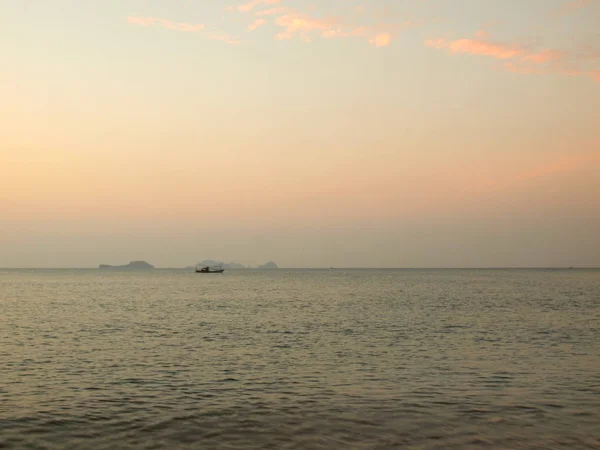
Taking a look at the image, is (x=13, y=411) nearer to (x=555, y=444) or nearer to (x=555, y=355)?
(x=555, y=444)

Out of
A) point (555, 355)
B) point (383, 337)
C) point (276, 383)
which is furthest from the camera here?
point (383, 337)

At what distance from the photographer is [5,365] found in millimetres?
34938

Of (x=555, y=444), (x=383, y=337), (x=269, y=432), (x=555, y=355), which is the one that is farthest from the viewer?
(x=383, y=337)

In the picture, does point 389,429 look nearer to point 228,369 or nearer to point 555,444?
point 555,444

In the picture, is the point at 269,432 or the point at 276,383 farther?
the point at 276,383

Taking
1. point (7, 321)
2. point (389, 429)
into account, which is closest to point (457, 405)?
point (389, 429)

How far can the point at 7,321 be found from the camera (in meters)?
64.4

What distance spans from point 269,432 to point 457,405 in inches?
356

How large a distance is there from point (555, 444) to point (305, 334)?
111 feet

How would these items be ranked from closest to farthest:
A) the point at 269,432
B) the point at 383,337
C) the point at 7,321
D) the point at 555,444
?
1. the point at 555,444
2. the point at 269,432
3. the point at 383,337
4. the point at 7,321

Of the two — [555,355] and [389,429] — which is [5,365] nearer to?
[389,429]

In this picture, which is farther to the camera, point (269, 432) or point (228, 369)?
point (228, 369)

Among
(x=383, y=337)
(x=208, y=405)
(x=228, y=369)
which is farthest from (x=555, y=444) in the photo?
(x=383, y=337)

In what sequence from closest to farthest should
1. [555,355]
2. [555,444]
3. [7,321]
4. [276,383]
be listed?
[555,444] < [276,383] < [555,355] < [7,321]
